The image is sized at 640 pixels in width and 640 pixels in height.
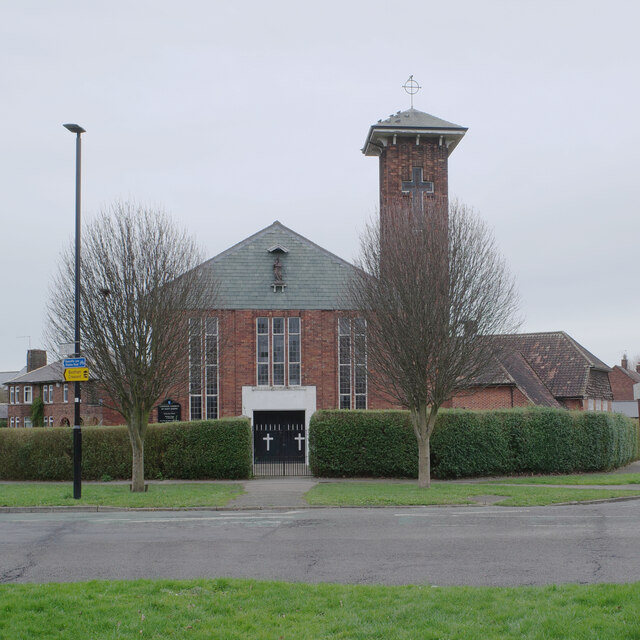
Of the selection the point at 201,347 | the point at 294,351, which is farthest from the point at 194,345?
the point at 294,351

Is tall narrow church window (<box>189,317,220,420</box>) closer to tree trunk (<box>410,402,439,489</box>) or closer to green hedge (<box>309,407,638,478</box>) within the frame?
green hedge (<box>309,407,638,478</box>)

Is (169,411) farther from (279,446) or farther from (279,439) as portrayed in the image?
(279,446)

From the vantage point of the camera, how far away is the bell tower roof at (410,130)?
36281 mm

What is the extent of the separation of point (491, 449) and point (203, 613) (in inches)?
805

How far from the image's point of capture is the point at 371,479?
82.4ft

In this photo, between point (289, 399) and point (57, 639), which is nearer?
point (57, 639)

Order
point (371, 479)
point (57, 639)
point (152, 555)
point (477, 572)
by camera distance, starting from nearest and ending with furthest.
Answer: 1. point (57, 639)
2. point (477, 572)
3. point (152, 555)
4. point (371, 479)

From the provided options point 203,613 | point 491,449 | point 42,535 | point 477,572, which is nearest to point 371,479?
point 491,449

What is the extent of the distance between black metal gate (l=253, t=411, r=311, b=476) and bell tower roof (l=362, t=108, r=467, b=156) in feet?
44.0

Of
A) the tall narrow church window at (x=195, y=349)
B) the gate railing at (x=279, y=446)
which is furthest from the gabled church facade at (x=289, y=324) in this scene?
the tall narrow church window at (x=195, y=349)

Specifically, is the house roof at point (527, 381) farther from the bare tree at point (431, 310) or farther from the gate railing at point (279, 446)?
the bare tree at point (431, 310)

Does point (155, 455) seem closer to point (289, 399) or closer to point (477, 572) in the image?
point (289, 399)

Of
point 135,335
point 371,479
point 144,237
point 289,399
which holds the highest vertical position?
point 144,237

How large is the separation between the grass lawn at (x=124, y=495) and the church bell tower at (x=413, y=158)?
19.0 m
